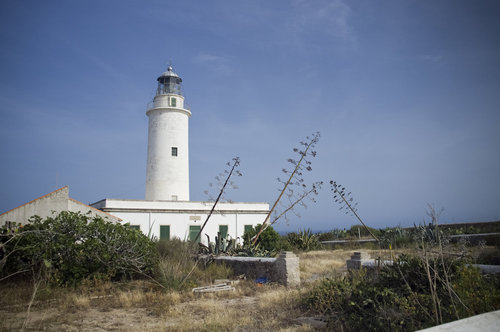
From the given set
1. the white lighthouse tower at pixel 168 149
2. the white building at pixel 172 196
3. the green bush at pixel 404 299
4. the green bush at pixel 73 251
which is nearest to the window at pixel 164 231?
the white building at pixel 172 196

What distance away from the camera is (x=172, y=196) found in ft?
84.7

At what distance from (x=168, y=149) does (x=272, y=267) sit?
17.5 meters

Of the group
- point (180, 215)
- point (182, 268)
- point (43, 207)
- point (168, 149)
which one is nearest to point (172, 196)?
point (180, 215)

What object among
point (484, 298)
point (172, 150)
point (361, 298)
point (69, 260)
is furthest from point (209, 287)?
point (172, 150)

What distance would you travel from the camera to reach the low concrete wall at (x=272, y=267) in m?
9.79

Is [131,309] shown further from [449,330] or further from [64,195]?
[64,195]

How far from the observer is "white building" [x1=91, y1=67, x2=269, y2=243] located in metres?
23.8

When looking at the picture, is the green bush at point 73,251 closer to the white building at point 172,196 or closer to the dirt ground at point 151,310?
the dirt ground at point 151,310

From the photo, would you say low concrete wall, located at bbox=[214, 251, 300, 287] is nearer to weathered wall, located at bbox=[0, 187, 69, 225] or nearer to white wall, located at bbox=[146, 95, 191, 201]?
weathered wall, located at bbox=[0, 187, 69, 225]

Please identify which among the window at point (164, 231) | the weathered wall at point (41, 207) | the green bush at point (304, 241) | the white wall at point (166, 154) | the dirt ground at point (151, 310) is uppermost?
the white wall at point (166, 154)

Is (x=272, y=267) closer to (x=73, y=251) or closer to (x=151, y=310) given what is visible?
(x=151, y=310)

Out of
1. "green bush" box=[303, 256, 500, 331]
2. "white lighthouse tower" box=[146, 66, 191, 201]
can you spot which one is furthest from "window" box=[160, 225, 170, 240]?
"green bush" box=[303, 256, 500, 331]

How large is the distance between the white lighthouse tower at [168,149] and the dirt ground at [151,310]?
1633 centimetres

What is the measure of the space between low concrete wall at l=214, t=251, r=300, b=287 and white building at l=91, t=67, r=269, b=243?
40.5 ft
